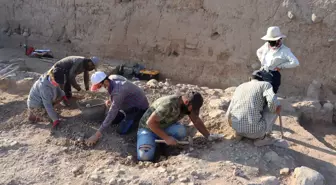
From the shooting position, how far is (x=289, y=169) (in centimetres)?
368

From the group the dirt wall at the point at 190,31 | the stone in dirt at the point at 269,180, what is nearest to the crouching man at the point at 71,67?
the dirt wall at the point at 190,31

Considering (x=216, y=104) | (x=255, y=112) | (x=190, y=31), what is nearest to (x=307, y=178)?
(x=255, y=112)

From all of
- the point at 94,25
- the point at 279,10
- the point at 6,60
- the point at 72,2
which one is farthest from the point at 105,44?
the point at 279,10

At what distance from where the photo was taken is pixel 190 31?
6.95 metres

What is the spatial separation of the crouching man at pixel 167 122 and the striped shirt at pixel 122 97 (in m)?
0.35

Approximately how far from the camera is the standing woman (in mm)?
4379

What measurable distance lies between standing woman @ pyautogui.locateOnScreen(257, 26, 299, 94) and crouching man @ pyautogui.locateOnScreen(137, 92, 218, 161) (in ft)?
3.54

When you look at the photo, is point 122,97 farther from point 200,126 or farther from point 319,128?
point 319,128

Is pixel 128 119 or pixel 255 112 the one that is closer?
pixel 255 112

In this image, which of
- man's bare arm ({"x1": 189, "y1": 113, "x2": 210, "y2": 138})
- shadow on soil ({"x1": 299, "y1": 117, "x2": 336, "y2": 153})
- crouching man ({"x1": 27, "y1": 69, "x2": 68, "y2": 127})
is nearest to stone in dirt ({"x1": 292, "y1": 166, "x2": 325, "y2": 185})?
man's bare arm ({"x1": 189, "y1": 113, "x2": 210, "y2": 138})

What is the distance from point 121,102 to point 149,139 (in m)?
0.59

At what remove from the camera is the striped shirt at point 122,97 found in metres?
4.23

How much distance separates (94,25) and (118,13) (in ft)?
2.17

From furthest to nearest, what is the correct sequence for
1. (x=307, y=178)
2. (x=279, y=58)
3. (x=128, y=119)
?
(x=128, y=119) → (x=279, y=58) → (x=307, y=178)
